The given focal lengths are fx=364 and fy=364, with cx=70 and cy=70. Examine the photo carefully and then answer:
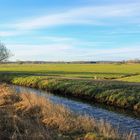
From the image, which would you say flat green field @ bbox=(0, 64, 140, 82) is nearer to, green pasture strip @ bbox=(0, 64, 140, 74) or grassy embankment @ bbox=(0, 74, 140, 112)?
green pasture strip @ bbox=(0, 64, 140, 74)

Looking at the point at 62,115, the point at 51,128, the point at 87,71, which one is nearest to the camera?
the point at 51,128

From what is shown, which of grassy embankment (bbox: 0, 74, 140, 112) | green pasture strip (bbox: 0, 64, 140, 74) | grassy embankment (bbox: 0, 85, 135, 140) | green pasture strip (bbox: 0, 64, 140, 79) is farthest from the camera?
green pasture strip (bbox: 0, 64, 140, 74)

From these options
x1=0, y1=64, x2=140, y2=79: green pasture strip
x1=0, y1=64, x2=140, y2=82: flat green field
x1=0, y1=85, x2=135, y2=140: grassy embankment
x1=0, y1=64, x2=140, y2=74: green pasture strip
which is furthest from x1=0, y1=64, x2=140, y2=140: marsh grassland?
x1=0, y1=64, x2=140, y2=74: green pasture strip

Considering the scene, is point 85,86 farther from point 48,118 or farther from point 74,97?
point 48,118

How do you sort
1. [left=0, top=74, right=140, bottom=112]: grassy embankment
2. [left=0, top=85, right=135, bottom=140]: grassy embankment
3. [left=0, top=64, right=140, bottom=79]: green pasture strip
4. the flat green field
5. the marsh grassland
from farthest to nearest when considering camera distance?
[left=0, top=64, right=140, bottom=79]: green pasture strip < the flat green field < [left=0, top=74, right=140, bottom=112]: grassy embankment < the marsh grassland < [left=0, top=85, right=135, bottom=140]: grassy embankment

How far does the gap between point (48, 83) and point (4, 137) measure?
3592cm

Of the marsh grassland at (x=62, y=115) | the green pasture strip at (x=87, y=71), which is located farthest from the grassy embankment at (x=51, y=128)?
the green pasture strip at (x=87, y=71)

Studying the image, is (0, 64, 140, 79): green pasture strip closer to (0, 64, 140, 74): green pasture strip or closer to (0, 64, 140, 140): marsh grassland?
(0, 64, 140, 74): green pasture strip

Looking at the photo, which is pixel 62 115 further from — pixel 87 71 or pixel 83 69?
pixel 83 69

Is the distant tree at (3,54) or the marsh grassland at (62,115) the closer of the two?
the marsh grassland at (62,115)

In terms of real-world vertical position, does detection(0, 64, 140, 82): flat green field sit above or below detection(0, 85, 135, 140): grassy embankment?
above

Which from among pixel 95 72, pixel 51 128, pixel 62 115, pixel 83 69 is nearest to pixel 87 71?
pixel 95 72

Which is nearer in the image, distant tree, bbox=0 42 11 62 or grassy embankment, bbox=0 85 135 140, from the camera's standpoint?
grassy embankment, bbox=0 85 135 140

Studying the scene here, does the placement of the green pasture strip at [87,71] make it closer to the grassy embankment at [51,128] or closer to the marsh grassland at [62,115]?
the marsh grassland at [62,115]
